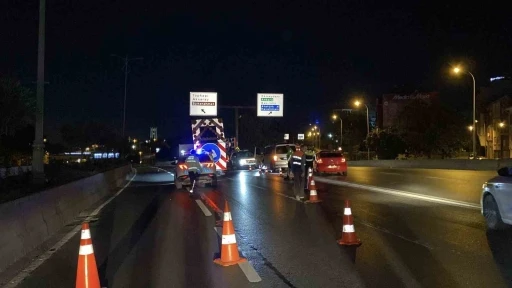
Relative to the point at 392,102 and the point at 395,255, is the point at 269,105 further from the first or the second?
the point at 395,255

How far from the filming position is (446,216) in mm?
14062

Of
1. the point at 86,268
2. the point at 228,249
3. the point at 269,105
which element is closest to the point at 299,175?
the point at 228,249

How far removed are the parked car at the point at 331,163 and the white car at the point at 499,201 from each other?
72.5 ft

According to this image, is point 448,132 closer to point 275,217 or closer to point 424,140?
point 424,140

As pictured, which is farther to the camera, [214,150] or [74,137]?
[74,137]

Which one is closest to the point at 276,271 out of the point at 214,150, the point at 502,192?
the point at 502,192

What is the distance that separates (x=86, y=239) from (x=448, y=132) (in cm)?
6239

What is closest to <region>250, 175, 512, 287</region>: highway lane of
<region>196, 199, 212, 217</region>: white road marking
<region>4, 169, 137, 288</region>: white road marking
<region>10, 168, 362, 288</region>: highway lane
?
<region>10, 168, 362, 288</region>: highway lane

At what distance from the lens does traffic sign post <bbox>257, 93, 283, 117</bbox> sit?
58.2 m

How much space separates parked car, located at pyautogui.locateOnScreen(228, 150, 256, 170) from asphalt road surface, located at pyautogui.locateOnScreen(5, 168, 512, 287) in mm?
29232

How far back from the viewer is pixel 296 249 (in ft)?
32.6

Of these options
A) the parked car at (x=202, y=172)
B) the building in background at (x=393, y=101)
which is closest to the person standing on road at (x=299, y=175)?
A: the parked car at (x=202, y=172)

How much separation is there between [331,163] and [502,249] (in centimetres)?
2435

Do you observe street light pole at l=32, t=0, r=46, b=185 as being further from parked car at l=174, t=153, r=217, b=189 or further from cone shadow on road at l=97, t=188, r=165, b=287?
parked car at l=174, t=153, r=217, b=189
